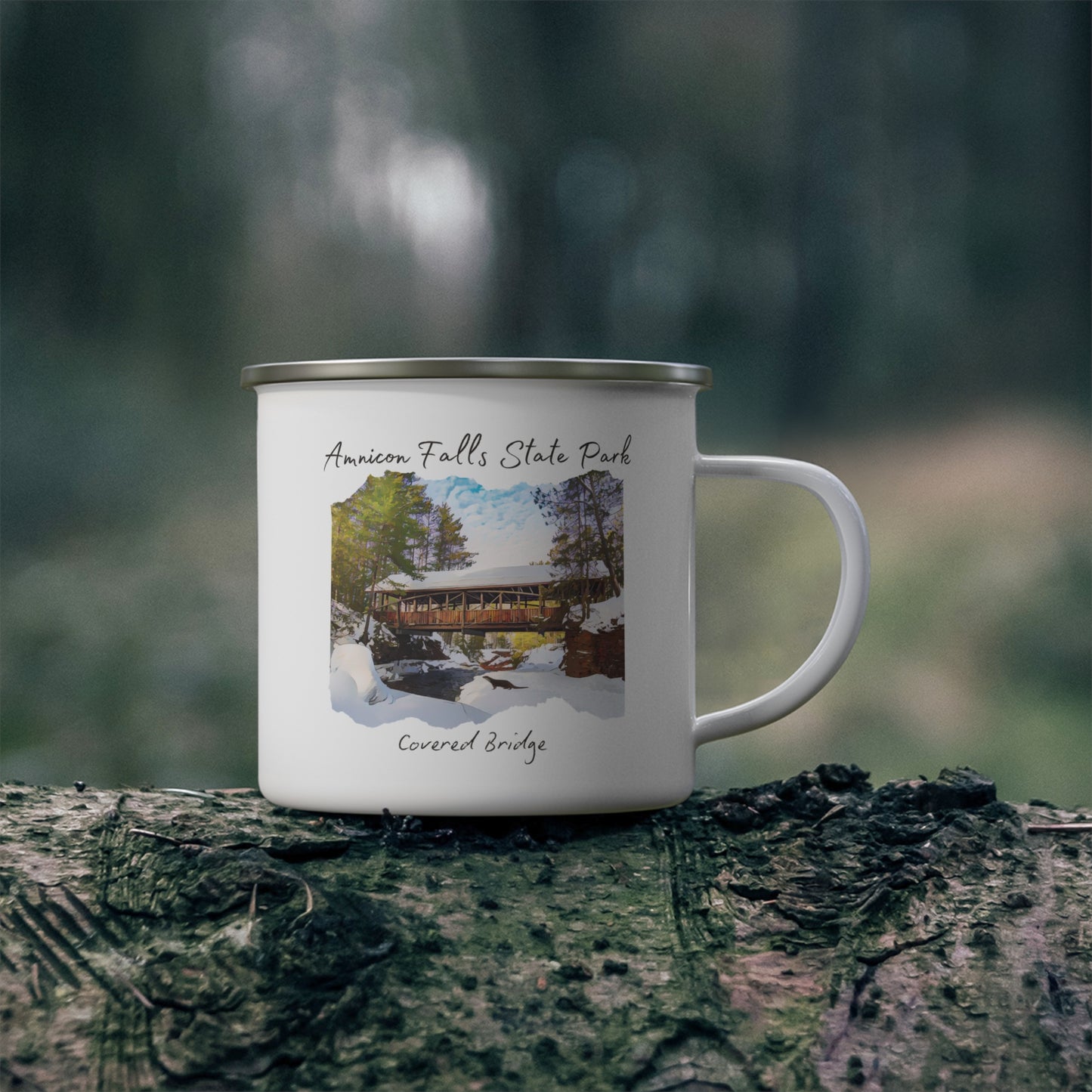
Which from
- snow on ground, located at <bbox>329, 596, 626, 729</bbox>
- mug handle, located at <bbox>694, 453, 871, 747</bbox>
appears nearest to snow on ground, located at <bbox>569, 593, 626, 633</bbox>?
snow on ground, located at <bbox>329, 596, 626, 729</bbox>

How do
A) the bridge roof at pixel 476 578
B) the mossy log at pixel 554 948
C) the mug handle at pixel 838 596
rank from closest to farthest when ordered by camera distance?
1. the mossy log at pixel 554 948
2. the bridge roof at pixel 476 578
3. the mug handle at pixel 838 596

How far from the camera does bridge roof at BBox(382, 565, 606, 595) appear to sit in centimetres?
95

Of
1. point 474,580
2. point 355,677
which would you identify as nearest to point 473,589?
point 474,580

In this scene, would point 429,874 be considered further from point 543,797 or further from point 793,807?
point 793,807

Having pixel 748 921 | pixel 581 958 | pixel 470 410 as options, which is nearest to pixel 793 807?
pixel 748 921

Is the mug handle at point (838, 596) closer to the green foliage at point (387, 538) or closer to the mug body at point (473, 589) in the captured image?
the mug body at point (473, 589)

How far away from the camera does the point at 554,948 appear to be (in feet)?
2.83

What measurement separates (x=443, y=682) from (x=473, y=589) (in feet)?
0.22

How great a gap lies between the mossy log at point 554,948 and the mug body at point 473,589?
0.06 m

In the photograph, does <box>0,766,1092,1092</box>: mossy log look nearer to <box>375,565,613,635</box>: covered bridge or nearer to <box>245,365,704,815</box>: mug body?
<box>245,365,704,815</box>: mug body

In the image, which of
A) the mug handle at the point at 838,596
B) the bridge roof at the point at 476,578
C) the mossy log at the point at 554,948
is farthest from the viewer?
the mug handle at the point at 838,596

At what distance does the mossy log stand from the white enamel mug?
0.21 ft

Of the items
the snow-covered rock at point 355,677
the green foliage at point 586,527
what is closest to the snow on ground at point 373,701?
the snow-covered rock at point 355,677

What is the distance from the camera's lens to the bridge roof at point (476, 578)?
0.95m
